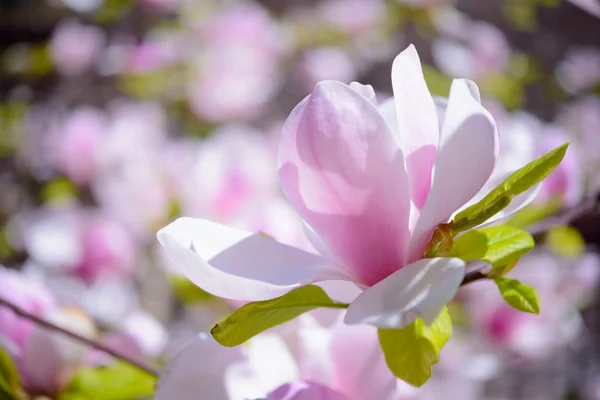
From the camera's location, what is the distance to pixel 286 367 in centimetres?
36

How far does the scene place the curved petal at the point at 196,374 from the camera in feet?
1.00

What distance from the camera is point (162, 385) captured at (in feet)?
1.01

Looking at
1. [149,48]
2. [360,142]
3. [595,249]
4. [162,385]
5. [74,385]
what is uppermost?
[360,142]

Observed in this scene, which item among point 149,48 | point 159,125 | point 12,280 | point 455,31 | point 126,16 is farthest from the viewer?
point 126,16

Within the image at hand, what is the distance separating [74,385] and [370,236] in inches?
11.0

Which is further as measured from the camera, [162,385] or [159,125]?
[159,125]

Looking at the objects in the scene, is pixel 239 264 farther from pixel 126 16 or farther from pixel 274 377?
pixel 126 16

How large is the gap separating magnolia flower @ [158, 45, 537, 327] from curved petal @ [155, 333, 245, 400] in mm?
51

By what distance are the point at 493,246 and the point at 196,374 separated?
0.49 feet

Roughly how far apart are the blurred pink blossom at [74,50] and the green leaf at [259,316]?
1.47 meters

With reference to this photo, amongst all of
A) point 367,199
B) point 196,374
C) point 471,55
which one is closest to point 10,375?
point 196,374

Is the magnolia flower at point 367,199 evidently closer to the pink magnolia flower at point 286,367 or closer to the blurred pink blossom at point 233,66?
the pink magnolia flower at point 286,367

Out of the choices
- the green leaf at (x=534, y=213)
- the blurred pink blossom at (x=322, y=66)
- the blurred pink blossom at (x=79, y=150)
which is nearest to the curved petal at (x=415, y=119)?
the green leaf at (x=534, y=213)

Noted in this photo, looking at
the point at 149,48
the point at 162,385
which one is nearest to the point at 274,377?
the point at 162,385
